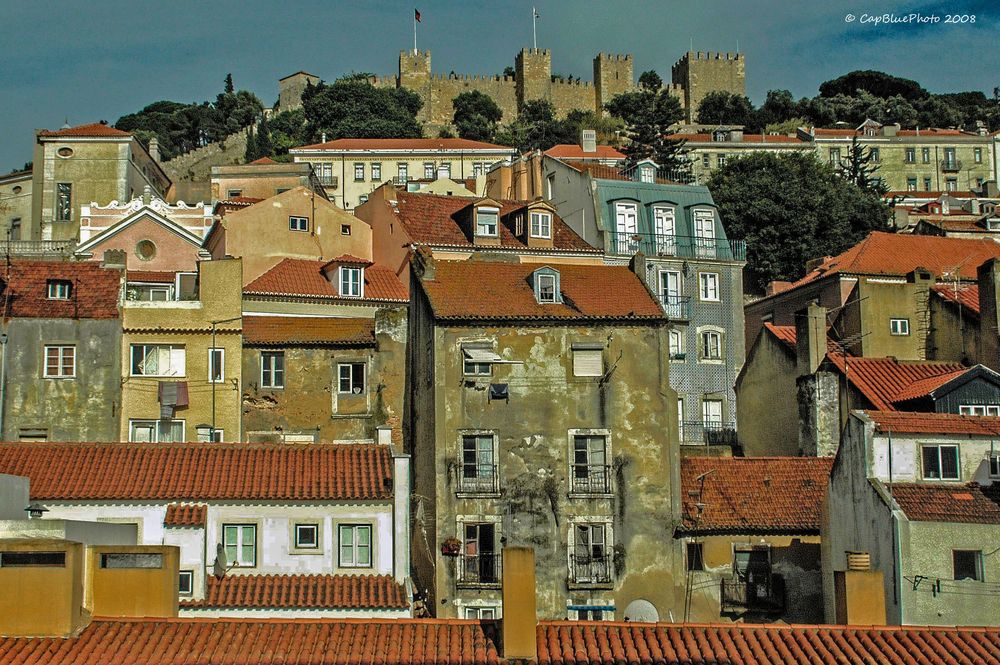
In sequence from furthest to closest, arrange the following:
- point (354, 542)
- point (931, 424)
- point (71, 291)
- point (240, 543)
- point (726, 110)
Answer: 1. point (726, 110)
2. point (71, 291)
3. point (931, 424)
4. point (354, 542)
5. point (240, 543)

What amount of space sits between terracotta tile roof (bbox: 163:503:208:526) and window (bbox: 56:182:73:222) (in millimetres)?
49708

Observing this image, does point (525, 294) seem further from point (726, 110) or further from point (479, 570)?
point (726, 110)

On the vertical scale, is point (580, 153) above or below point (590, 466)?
above

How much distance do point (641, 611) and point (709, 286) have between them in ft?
75.6

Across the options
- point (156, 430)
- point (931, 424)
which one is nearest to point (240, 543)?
point (156, 430)

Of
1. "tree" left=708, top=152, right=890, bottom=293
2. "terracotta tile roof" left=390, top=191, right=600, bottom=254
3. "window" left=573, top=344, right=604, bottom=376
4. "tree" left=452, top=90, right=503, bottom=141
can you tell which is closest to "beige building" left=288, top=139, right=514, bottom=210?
"tree" left=708, top=152, right=890, bottom=293

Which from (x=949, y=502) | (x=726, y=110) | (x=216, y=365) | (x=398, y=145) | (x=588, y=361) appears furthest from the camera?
(x=726, y=110)

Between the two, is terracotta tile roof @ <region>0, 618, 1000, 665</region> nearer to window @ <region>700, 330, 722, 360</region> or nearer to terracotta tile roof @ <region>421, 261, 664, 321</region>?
terracotta tile roof @ <region>421, 261, 664, 321</region>

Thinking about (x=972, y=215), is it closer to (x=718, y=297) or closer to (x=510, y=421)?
(x=718, y=297)

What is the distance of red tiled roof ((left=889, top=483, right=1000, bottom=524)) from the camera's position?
37.5 m

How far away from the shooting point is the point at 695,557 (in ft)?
139

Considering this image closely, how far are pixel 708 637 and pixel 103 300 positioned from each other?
91.2 feet

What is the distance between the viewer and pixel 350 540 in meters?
37.9

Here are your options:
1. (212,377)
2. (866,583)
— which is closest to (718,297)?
(212,377)
